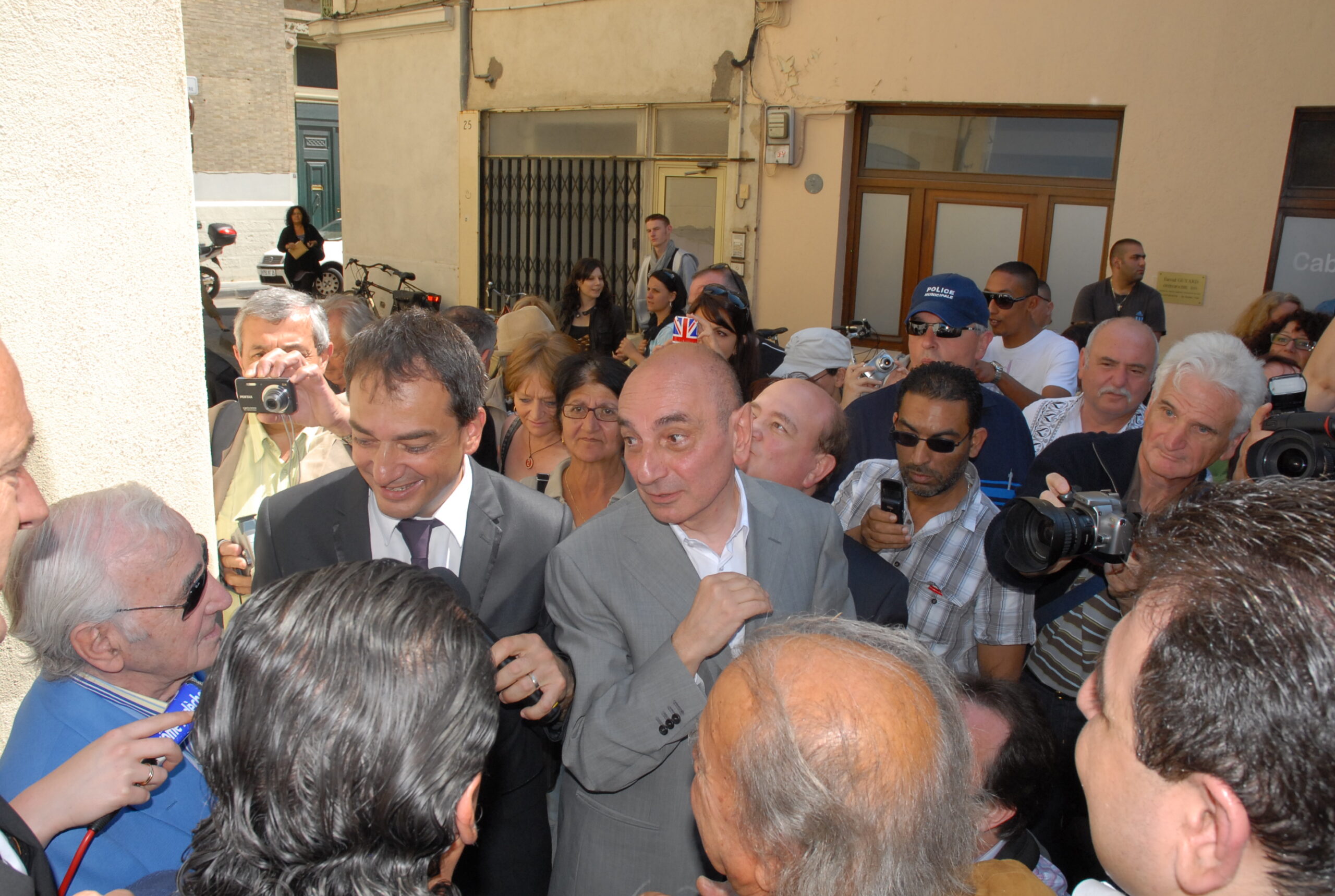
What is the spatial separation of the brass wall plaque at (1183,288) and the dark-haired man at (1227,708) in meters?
6.92

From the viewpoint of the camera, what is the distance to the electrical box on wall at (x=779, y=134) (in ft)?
28.4

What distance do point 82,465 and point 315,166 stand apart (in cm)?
2667

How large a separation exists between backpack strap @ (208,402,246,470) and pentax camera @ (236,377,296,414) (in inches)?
21.9

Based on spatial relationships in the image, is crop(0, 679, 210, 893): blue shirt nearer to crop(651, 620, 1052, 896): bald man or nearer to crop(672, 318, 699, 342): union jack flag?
crop(651, 620, 1052, 896): bald man

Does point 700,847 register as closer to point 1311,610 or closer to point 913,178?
point 1311,610

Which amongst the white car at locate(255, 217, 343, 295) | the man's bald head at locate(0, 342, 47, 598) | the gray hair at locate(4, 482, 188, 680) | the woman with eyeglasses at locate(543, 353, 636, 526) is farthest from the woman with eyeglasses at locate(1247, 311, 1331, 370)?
the white car at locate(255, 217, 343, 295)

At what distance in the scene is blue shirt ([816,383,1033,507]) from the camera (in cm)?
322

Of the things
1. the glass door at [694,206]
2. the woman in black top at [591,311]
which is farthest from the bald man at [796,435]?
the glass door at [694,206]

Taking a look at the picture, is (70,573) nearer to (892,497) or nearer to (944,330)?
(892,497)

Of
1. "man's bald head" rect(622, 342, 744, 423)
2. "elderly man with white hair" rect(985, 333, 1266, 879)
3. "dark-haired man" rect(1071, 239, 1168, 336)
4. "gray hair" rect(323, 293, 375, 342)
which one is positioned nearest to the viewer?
"man's bald head" rect(622, 342, 744, 423)

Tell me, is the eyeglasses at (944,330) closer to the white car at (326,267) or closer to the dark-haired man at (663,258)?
the dark-haired man at (663,258)

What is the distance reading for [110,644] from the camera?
1.81 m

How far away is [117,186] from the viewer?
7.72 ft

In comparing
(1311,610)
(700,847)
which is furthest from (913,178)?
(1311,610)
